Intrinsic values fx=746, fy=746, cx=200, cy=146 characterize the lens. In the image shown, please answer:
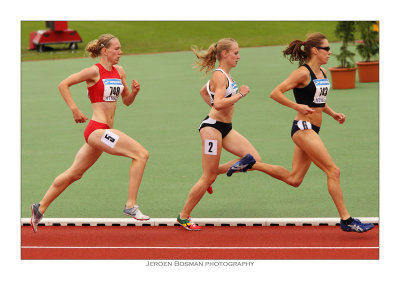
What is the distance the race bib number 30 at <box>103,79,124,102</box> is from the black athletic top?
7.18 feet

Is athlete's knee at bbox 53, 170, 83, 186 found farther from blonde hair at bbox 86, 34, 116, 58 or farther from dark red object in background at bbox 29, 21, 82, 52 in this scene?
dark red object in background at bbox 29, 21, 82, 52

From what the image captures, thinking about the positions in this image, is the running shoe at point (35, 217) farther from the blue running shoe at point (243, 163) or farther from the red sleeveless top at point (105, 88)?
the blue running shoe at point (243, 163)

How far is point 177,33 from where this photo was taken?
38.0 metres

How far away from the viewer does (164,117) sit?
709 inches

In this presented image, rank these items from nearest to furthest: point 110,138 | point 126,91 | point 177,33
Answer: point 110,138 < point 126,91 < point 177,33

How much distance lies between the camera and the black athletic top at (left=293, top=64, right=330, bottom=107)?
896 cm

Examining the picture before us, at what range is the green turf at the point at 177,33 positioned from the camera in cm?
3347

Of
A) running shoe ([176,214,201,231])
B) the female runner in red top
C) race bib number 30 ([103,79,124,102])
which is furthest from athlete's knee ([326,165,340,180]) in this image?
race bib number 30 ([103,79,124,102])

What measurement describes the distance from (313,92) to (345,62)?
40.4 ft

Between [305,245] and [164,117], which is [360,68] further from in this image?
[305,245]

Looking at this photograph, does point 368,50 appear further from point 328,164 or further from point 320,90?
point 328,164

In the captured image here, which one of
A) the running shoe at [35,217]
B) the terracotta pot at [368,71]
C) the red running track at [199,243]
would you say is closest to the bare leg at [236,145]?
the red running track at [199,243]

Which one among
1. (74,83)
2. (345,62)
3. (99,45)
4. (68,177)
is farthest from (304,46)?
(345,62)
